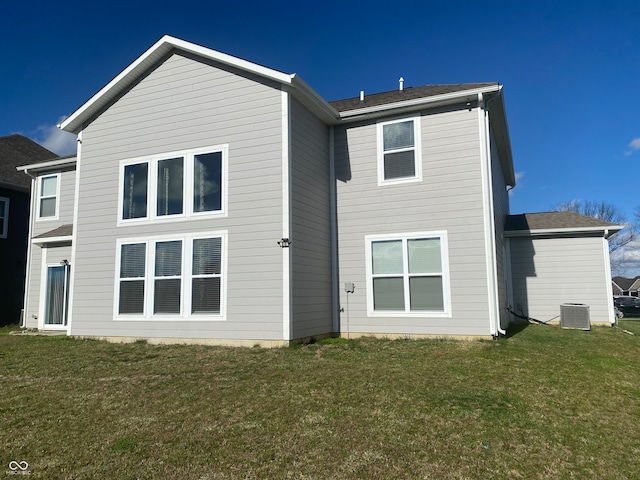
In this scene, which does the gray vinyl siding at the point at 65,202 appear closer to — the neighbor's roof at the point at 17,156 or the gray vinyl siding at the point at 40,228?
the gray vinyl siding at the point at 40,228

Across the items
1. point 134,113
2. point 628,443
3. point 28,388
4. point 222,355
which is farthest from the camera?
point 134,113

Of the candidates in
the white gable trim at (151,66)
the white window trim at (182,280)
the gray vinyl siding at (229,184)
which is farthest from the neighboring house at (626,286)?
the white window trim at (182,280)

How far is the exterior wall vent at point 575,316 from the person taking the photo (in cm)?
1132

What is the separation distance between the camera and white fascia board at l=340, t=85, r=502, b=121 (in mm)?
9172

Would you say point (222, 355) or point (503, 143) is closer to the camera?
point (222, 355)

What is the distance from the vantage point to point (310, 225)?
9578 millimetres

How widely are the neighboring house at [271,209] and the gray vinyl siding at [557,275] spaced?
10.2 ft

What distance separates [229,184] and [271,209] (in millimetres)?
1201

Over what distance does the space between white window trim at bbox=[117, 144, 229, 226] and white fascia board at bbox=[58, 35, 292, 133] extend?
1.69 meters

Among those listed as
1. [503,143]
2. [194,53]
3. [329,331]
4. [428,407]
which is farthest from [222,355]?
[503,143]

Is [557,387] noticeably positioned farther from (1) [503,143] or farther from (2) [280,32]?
(2) [280,32]

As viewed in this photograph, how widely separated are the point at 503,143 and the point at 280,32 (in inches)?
304

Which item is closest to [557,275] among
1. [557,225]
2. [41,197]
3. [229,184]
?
[557,225]

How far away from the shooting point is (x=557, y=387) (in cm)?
545
